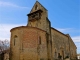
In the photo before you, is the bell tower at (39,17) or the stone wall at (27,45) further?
the bell tower at (39,17)

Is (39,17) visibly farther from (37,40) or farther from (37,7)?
(37,40)

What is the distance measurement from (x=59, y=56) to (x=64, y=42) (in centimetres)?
458

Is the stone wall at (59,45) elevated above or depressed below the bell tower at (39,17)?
below

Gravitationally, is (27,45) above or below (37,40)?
below

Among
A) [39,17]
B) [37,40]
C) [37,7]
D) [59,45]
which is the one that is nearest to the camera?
[37,40]

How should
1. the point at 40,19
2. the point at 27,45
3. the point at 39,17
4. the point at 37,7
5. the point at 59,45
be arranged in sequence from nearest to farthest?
the point at 27,45
the point at 40,19
the point at 39,17
the point at 37,7
the point at 59,45

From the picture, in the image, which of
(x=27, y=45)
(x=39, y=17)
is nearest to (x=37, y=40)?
(x=27, y=45)

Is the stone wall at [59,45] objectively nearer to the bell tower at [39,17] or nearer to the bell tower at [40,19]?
the bell tower at [40,19]

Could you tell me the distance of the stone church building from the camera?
23422 millimetres

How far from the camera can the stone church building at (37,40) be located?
23422mm

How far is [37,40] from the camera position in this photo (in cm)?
2431

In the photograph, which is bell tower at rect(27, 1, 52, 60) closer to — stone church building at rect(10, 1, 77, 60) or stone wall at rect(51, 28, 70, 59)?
stone church building at rect(10, 1, 77, 60)

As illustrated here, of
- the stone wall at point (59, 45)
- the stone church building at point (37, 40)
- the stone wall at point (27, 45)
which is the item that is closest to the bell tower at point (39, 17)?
the stone church building at point (37, 40)

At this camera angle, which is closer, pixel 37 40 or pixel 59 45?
pixel 37 40
